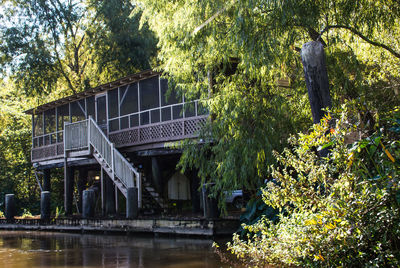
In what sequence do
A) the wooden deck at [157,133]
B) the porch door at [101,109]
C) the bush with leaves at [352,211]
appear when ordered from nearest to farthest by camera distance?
the bush with leaves at [352,211]
the wooden deck at [157,133]
the porch door at [101,109]

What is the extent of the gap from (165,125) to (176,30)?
7.18 m

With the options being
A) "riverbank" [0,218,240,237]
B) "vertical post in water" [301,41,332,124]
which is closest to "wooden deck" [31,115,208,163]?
"riverbank" [0,218,240,237]

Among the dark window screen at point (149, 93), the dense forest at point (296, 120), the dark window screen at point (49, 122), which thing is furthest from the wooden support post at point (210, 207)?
the dark window screen at point (49, 122)

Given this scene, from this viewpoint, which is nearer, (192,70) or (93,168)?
(192,70)

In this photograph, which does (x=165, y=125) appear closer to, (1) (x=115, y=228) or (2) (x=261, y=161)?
(1) (x=115, y=228)

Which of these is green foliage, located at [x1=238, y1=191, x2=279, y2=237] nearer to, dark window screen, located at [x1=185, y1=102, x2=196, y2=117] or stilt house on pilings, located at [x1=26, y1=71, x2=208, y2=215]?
dark window screen, located at [x1=185, y1=102, x2=196, y2=117]

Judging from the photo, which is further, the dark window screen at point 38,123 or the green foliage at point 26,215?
the dark window screen at point 38,123

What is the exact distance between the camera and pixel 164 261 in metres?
10.0

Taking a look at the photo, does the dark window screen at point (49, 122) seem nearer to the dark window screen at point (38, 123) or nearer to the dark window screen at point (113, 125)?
the dark window screen at point (38, 123)

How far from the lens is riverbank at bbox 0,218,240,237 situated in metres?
13.6

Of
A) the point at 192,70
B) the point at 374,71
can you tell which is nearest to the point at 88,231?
the point at 192,70

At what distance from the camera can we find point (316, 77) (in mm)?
7164

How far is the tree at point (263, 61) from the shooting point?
9680 mm

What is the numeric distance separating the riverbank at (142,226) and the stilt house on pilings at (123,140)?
5.03ft
